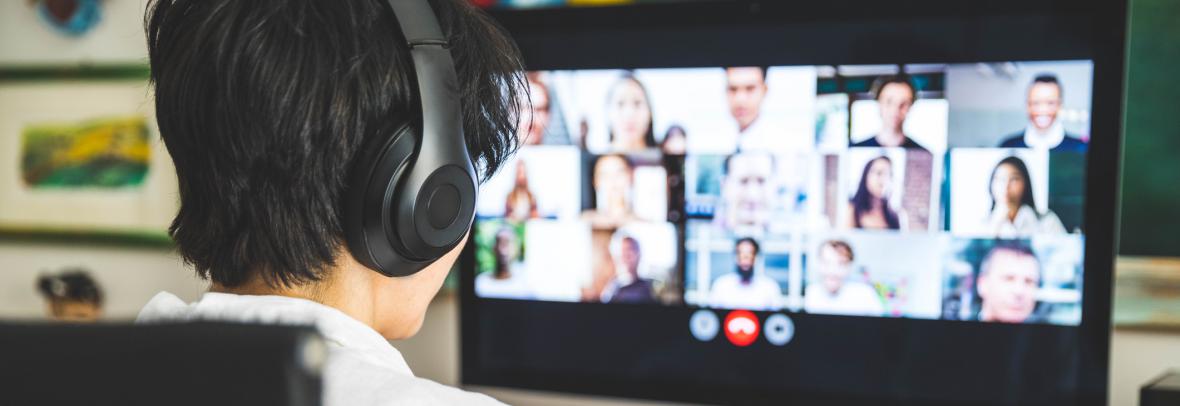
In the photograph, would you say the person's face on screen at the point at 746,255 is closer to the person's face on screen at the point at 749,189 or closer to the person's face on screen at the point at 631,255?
the person's face on screen at the point at 749,189

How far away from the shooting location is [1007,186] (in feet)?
3.86

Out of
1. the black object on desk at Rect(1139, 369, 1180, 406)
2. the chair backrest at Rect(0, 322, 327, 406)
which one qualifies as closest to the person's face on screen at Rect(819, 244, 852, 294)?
the black object on desk at Rect(1139, 369, 1180, 406)

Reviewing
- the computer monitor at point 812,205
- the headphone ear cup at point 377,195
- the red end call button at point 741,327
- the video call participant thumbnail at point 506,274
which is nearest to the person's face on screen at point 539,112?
the computer monitor at point 812,205

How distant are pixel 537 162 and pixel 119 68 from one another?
995 millimetres

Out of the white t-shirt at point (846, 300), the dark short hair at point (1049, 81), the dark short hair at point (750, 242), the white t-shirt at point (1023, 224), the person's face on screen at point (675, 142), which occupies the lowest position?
the white t-shirt at point (846, 300)

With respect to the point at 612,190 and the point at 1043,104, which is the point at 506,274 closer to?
the point at 612,190

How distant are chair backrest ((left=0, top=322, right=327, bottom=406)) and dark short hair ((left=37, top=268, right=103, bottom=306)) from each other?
1.79 metres

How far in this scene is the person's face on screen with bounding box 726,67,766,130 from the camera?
4.16 ft

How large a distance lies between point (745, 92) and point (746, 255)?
22 cm

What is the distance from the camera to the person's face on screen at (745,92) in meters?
1.27

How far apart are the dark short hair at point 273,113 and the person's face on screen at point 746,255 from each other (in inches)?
28.2

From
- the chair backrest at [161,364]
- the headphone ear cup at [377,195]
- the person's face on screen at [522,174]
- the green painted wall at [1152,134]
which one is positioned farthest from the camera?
the person's face on screen at [522,174]

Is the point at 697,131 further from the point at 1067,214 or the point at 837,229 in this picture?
the point at 1067,214

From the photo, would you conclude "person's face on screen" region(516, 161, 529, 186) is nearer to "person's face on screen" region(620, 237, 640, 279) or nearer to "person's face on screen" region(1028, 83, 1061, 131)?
"person's face on screen" region(620, 237, 640, 279)
